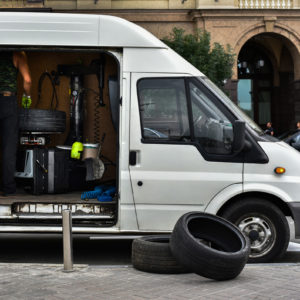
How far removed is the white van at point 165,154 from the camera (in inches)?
272

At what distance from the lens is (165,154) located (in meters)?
6.91

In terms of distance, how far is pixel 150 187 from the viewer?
6922 millimetres

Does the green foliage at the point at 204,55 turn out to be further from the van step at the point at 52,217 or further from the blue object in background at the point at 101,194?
the van step at the point at 52,217

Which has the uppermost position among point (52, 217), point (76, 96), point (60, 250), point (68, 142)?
point (76, 96)

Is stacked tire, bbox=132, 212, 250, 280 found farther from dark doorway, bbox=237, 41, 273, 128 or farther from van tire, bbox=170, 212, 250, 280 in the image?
dark doorway, bbox=237, 41, 273, 128

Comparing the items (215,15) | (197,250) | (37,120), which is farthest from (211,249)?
(215,15)

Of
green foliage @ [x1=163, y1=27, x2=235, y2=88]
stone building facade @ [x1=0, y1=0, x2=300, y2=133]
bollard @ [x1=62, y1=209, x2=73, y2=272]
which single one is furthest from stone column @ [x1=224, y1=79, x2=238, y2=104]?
bollard @ [x1=62, y1=209, x2=73, y2=272]

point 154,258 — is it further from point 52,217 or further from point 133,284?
point 52,217

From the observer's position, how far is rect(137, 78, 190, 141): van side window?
6996 millimetres

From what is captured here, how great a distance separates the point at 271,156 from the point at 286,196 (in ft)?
1.55

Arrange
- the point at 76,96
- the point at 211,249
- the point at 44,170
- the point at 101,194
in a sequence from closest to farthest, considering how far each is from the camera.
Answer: the point at 211,249 → the point at 101,194 → the point at 44,170 → the point at 76,96

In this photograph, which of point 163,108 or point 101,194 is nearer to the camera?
point 163,108

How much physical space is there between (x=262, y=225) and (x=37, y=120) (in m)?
3.27

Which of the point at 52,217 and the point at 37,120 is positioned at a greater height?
the point at 37,120
